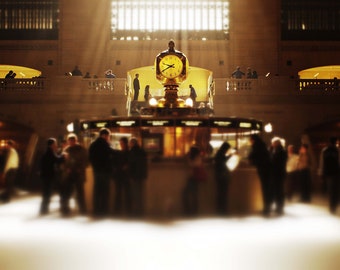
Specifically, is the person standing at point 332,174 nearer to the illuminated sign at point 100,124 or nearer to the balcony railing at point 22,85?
the illuminated sign at point 100,124

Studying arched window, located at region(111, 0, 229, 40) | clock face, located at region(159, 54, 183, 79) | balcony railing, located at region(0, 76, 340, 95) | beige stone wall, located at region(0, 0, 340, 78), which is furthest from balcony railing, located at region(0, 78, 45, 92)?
clock face, located at region(159, 54, 183, 79)

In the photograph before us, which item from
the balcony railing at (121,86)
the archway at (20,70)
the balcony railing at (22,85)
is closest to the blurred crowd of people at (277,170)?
the balcony railing at (121,86)

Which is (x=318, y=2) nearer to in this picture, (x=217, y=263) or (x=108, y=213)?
(x=108, y=213)

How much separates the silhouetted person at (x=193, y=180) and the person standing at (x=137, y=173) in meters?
0.81

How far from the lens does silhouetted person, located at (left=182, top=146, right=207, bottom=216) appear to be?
11.2 metres

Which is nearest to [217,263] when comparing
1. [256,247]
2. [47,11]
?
[256,247]

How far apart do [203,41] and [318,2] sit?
773cm

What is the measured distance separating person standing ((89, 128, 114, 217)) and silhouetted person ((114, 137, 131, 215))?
6.3 inches

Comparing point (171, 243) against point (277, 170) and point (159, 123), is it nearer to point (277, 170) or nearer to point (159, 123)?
point (159, 123)

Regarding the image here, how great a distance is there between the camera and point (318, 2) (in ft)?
124

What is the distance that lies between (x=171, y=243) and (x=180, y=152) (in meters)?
3.63

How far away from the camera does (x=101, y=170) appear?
11516mm

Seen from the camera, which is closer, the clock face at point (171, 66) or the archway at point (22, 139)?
the clock face at point (171, 66)

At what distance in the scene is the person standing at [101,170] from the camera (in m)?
11.4
